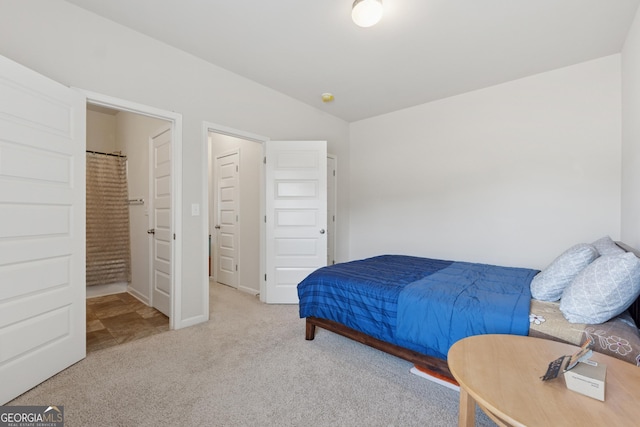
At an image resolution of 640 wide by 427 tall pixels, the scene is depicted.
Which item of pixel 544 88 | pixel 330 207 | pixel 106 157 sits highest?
pixel 544 88

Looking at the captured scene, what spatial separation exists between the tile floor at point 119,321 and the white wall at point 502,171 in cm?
298

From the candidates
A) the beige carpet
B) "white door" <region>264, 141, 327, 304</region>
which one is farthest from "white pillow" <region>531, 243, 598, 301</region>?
"white door" <region>264, 141, 327, 304</region>

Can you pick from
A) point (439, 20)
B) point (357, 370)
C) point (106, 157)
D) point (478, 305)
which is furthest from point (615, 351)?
point (106, 157)

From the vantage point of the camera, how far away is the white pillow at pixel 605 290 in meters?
1.36

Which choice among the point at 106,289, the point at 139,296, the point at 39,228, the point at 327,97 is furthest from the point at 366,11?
the point at 106,289

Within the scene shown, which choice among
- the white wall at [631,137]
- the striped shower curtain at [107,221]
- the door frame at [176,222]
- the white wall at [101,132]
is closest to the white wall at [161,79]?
the door frame at [176,222]

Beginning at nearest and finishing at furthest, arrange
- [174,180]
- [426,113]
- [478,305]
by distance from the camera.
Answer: [478,305]
[174,180]
[426,113]

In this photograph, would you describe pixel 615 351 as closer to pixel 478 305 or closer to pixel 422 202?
pixel 478 305

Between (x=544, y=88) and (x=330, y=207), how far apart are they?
114 inches

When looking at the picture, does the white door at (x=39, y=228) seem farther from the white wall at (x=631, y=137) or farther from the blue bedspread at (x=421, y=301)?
the white wall at (x=631, y=137)

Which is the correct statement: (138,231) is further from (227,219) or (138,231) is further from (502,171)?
(502,171)

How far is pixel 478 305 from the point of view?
1667mm

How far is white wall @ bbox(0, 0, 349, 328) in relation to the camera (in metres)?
1.93

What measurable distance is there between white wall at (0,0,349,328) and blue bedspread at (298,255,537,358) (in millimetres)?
1294
